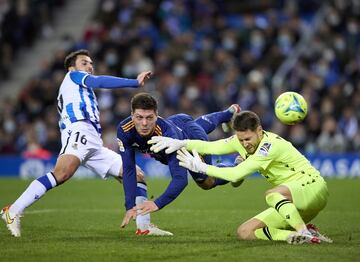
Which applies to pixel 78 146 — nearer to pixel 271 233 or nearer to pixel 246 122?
pixel 246 122

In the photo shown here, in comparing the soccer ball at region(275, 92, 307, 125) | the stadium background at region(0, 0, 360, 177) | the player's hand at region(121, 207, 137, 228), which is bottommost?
the player's hand at region(121, 207, 137, 228)

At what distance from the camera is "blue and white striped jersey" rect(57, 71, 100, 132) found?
38.4 feet

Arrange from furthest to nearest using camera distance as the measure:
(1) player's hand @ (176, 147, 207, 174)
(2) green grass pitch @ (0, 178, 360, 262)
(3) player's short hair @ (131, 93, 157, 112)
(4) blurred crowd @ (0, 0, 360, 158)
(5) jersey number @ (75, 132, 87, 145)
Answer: (4) blurred crowd @ (0, 0, 360, 158) → (5) jersey number @ (75, 132, 87, 145) → (3) player's short hair @ (131, 93, 157, 112) → (1) player's hand @ (176, 147, 207, 174) → (2) green grass pitch @ (0, 178, 360, 262)

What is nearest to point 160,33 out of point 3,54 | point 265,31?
point 265,31

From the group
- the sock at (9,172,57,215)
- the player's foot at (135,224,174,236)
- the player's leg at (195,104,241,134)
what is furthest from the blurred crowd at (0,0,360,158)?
the sock at (9,172,57,215)

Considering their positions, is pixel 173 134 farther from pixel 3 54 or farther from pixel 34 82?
pixel 3 54

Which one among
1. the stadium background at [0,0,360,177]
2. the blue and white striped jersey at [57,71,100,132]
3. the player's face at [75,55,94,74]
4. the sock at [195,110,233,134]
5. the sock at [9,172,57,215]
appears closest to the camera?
the sock at [9,172,57,215]

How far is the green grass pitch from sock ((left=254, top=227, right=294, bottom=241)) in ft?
0.67

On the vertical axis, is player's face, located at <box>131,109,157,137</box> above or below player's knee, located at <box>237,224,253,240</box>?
above

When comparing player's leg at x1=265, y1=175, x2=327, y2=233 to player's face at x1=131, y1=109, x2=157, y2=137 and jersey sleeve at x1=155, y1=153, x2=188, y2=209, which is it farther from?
player's face at x1=131, y1=109, x2=157, y2=137

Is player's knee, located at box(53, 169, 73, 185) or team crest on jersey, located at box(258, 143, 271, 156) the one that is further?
player's knee, located at box(53, 169, 73, 185)

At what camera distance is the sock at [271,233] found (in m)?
10.2

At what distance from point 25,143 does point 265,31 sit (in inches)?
300

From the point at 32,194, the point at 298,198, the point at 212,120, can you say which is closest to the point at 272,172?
the point at 298,198
